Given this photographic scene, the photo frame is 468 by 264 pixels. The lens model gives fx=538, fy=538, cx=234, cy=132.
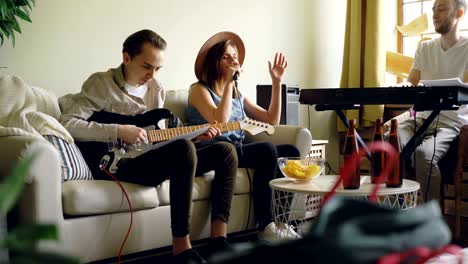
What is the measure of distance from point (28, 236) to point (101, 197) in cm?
169

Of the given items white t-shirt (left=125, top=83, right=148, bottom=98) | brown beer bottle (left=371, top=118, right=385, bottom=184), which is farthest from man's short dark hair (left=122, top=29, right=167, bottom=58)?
brown beer bottle (left=371, top=118, right=385, bottom=184)

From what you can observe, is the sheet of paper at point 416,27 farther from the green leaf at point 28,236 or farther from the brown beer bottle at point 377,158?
the green leaf at point 28,236

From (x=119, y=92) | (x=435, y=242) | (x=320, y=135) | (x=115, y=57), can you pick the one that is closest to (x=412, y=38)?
(x=320, y=135)

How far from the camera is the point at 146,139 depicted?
2.16 m

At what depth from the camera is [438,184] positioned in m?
2.64

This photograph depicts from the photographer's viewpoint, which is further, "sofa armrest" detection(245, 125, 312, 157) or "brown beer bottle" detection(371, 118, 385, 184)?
"sofa armrest" detection(245, 125, 312, 157)

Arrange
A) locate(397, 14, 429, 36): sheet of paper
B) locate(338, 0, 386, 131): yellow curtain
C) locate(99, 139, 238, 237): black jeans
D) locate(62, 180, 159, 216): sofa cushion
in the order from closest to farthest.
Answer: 1. locate(62, 180, 159, 216): sofa cushion
2. locate(99, 139, 238, 237): black jeans
3. locate(397, 14, 429, 36): sheet of paper
4. locate(338, 0, 386, 131): yellow curtain

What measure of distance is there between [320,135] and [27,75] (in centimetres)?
227

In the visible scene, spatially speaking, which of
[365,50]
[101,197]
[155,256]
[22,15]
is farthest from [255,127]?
[365,50]

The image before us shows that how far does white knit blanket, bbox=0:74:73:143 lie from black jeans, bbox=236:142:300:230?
2.54 feet

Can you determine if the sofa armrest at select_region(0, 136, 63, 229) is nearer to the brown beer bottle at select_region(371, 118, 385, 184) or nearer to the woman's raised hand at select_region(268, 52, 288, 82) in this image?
the brown beer bottle at select_region(371, 118, 385, 184)

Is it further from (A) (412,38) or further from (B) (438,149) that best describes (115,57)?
(A) (412,38)

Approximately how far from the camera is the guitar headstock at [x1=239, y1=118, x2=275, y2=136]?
8.00 feet

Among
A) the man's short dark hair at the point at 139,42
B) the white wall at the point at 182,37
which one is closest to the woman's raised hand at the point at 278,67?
the man's short dark hair at the point at 139,42
